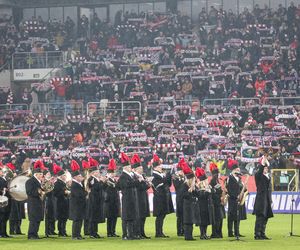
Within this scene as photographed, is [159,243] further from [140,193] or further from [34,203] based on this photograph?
[34,203]

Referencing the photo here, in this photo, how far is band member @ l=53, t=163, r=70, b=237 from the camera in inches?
1177

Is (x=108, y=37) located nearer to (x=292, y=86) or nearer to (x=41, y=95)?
(x=41, y=95)

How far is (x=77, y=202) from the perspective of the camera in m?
29.0

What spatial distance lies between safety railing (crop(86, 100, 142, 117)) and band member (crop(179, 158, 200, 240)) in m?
25.0

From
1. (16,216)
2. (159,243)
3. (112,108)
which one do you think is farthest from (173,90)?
(159,243)

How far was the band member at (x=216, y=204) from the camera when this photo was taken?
28562mm

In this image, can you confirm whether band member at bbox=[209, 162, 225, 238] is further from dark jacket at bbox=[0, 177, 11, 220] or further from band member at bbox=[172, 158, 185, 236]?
dark jacket at bbox=[0, 177, 11, 220]

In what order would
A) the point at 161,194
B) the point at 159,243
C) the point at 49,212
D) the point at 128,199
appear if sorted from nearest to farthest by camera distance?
the point at 159,243 → the point at 128,199 → the point at 49,212 → the point at 161,194

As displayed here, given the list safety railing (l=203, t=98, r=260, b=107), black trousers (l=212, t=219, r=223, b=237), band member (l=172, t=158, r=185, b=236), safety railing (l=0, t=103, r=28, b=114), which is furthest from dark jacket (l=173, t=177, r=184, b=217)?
safety railing (l=0, t=103, r=28, b=114)

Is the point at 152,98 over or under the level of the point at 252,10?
under

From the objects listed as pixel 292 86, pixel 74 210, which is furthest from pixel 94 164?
pixel 292 86

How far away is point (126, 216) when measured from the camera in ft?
92.3

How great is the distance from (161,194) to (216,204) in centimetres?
218

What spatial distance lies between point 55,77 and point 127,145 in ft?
29.2
